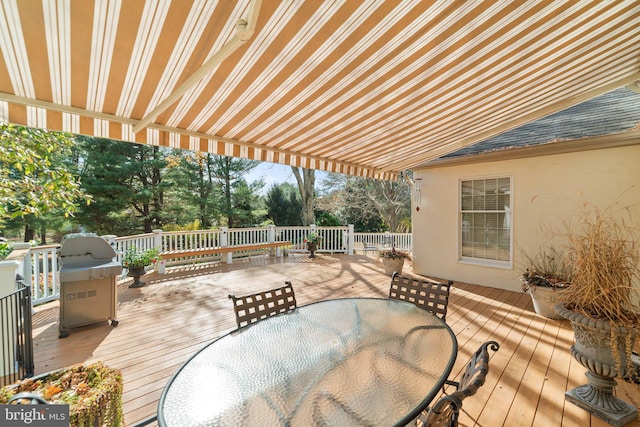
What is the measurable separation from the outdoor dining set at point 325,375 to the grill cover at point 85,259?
→ 2567 mm

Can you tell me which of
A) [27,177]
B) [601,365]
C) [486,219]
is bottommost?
[601,365]

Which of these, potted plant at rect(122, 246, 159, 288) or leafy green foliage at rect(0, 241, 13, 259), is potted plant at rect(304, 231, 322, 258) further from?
leafy green foliage at rect(0, 241, 13, 259)

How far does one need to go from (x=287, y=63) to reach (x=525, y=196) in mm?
5489

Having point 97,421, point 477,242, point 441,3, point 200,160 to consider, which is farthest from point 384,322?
point 200,160

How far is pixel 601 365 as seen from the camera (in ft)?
7.02

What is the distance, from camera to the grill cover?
11.1 feet

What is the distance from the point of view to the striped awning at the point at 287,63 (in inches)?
65.6

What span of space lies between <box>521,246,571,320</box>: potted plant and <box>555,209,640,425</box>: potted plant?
1710 millimetres

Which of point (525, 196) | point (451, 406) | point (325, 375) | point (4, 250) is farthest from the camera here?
point (525, 196)

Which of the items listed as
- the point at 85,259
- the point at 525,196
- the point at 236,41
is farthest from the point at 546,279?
the point at 85,259

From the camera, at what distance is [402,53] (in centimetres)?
224

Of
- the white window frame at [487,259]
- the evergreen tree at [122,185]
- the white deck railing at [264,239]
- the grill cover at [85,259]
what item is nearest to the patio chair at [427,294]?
the white window frame at [487,259]

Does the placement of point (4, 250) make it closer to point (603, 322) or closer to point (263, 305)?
point (263, 305)

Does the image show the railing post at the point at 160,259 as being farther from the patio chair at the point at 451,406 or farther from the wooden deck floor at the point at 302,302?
the patio chair at the point at 451,406
